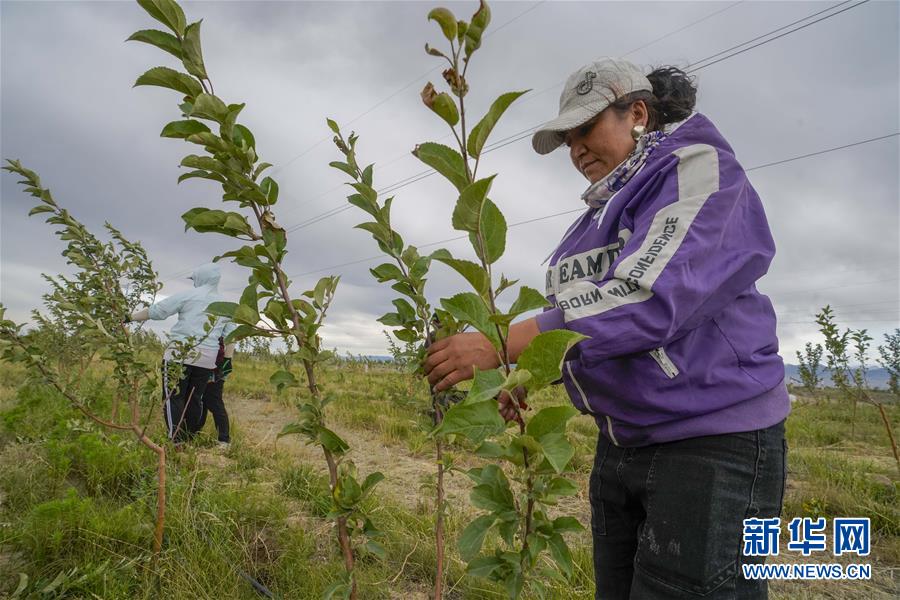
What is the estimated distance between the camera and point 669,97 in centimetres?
158

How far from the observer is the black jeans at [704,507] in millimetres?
1103

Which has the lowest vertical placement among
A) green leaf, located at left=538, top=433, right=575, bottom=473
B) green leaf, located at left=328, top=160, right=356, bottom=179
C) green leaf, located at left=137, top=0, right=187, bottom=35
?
green leaf, located at left=538, top=433, right=575, bottom=473

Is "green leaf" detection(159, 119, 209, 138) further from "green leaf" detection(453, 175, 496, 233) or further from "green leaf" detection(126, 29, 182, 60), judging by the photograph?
"green leaf" detection(453, 175, 496, 233)

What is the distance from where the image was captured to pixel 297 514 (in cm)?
294

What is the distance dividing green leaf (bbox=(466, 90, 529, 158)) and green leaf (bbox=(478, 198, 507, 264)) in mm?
93

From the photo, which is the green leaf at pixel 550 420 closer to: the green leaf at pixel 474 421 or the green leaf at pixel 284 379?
the green leaf at pixel 474 421

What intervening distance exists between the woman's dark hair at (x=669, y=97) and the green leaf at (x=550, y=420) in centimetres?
118

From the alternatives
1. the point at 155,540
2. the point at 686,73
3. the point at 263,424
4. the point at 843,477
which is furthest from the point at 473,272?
the point at 263,424

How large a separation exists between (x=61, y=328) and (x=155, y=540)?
4136 mm

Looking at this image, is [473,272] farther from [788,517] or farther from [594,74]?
[788,517]

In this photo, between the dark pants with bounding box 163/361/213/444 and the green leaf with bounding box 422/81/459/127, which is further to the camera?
the dark pants with bounding box 163/361/213/444

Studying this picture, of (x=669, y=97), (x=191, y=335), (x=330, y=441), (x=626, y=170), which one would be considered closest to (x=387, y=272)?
(x=330, y=441)

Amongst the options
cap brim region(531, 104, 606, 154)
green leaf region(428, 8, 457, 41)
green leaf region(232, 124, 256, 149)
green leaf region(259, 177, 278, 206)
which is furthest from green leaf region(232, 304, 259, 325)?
cap brim region(531, 104, 606, 154)

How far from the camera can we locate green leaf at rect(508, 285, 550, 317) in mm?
764
